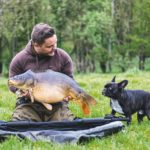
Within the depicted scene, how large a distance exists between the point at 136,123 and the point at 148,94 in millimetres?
739

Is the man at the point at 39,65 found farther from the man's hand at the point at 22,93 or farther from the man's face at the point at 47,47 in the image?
the man's hand at the point at 22,93

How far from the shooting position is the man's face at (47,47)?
914 centimetres

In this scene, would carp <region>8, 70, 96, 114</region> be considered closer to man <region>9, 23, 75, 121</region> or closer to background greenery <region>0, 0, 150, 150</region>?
man <region>9, 23, 75, 121</region>

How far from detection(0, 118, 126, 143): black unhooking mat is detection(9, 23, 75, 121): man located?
58cm

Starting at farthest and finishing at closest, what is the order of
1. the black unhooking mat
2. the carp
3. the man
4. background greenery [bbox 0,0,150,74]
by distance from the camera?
background greenery [bbox 0,0,150,74]
the man
the carp
the black unhooking mat

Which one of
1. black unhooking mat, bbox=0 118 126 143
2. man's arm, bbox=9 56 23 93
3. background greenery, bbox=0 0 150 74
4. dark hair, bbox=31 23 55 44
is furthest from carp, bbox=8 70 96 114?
background greenery, bbox=0 0 150 74

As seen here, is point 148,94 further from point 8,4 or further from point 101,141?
point 8,4

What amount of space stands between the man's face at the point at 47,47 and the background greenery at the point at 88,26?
38187 millimetres

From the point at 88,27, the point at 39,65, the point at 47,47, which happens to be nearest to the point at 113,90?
the point at 39,65

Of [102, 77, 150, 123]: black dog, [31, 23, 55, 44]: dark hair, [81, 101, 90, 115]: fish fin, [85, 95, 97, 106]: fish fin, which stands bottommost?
[102, 77, 150, 123]: black dog

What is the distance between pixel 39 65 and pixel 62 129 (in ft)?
4.63

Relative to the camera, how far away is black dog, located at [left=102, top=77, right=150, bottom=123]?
10695mm

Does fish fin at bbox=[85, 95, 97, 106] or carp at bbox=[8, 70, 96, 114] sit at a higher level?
carp at bbox=[8, 70, 96, 114]

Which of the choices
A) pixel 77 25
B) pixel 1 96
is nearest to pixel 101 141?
pixel 1 96
